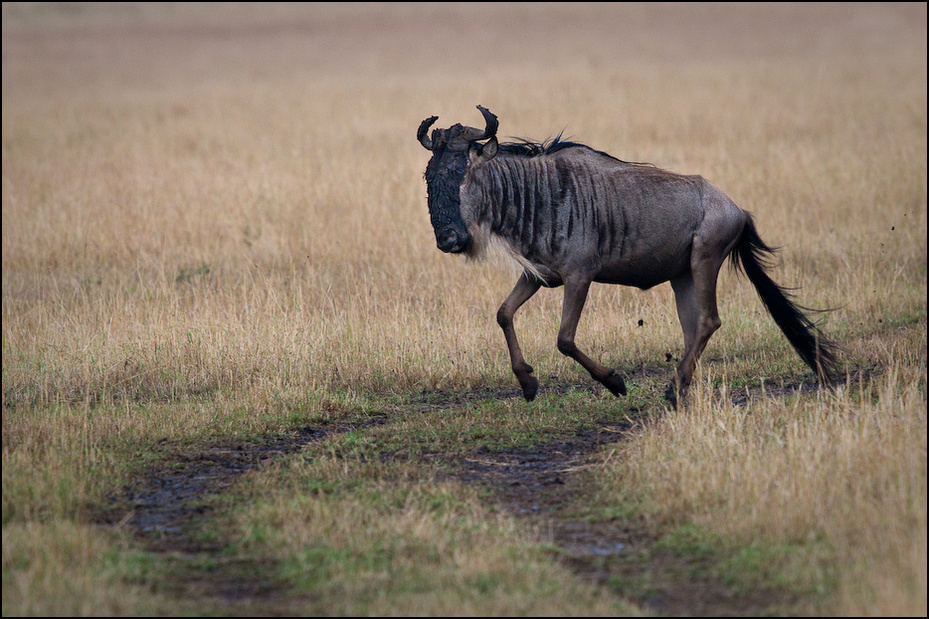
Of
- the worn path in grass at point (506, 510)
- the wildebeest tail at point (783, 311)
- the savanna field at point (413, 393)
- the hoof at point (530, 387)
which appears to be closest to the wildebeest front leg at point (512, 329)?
the hoof at point (530, 387)

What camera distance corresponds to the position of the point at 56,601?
4.02 m

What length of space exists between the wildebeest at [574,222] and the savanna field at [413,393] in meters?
0.27

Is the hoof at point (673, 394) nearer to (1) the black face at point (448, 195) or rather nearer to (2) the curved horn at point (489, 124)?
(1) the black face at point (448, 195)

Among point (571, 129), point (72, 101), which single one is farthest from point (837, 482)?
point (72, 101)

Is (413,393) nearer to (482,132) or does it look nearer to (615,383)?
(615,383)

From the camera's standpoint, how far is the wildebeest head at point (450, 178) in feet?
22.6

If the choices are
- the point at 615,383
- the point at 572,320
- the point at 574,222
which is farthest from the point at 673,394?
the point at 574,222

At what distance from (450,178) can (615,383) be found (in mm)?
1791

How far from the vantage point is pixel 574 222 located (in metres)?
7.11

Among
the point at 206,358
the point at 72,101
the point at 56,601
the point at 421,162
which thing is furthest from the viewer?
the point at 72,101

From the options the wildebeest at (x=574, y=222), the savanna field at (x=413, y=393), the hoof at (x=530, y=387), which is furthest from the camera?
the hoof at (x=530, y=387)

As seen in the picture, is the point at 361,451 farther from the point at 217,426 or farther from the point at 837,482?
the point at 837,482

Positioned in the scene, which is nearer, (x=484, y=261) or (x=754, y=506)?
(x=754, y=506)

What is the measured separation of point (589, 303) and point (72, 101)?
21.6 m
